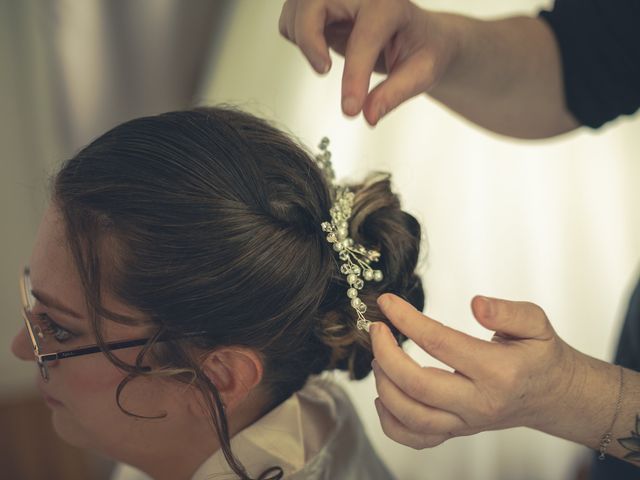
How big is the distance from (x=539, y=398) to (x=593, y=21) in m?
0.80

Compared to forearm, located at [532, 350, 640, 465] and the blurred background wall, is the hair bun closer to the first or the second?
forearm, located at [532, 350, 640, 465]

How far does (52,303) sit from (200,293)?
0.87 feet

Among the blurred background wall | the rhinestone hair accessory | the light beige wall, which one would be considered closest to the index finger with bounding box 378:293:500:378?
the rhinestone hair accessory

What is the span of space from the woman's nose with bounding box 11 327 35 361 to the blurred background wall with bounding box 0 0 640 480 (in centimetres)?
115

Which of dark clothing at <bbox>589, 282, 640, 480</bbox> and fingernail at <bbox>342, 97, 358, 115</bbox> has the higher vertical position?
fingernail at <bbox>342, 97, 358, 115</bbox>

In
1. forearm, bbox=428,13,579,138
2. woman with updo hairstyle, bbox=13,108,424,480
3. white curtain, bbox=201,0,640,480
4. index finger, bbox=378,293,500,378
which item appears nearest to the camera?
index finger, bbox=378,293,500,378

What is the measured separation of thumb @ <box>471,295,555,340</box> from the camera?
719 mm

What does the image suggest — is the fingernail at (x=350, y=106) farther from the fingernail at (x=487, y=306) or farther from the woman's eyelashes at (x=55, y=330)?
the woman's eyelashes at (x=55, y=330)

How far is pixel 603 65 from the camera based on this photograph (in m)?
1.17

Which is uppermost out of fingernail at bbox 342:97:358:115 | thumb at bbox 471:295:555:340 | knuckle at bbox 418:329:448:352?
fingernail at bbox 342:97:358:115

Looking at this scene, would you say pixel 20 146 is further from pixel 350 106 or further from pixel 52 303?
pixel 350 106

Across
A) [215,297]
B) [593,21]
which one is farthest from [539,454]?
[215,297]

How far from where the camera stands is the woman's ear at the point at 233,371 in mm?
896

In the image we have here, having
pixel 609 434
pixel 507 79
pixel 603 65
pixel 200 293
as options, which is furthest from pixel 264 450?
pixel 603 65
